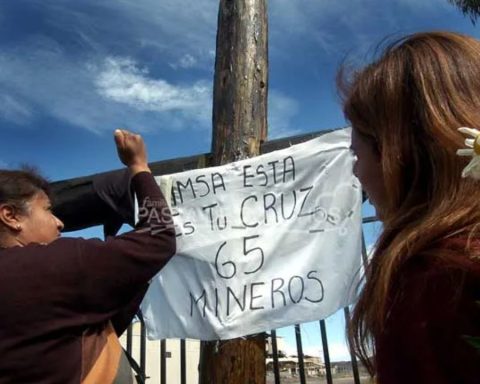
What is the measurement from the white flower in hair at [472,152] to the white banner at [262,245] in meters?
1.61

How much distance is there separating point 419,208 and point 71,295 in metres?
1.07

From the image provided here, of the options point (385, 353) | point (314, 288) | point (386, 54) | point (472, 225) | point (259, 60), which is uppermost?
point (259, 60)

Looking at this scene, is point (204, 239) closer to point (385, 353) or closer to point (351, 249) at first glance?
point (351, 249)

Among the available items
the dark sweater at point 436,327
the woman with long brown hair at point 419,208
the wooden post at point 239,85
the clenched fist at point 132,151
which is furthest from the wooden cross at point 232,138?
the dark sweater at point 436,327

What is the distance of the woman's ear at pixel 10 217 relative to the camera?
1.94 metres

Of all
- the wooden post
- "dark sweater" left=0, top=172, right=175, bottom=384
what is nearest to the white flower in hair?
"dark sweater" left=0, top=172, right=175, bottom=384

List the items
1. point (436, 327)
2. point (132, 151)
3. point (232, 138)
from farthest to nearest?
point (232, 138) → point (132, 151) → point (436, 327)

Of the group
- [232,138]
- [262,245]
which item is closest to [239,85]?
[232,138]

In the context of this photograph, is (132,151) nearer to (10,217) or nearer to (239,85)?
(10,217)

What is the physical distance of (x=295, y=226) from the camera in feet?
9.14

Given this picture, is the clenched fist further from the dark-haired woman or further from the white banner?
the white banner

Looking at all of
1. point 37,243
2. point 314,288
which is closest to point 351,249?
point 314,288

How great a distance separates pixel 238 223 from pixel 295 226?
0.96 feet

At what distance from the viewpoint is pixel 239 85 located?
3.23 meters
